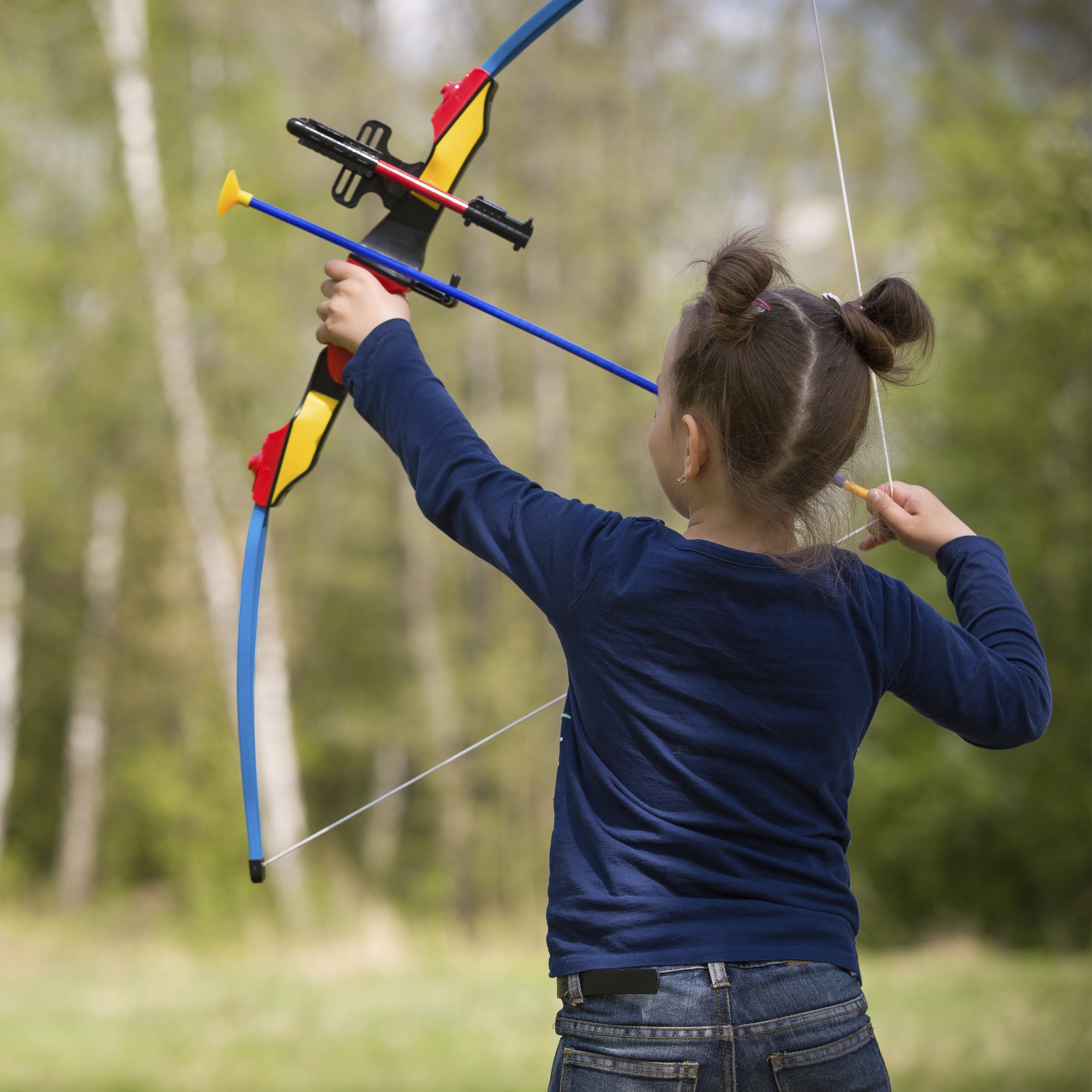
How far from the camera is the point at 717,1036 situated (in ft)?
2.97

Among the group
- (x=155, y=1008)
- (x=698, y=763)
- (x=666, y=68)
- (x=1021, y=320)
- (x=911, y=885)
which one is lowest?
(x=698, y=763)

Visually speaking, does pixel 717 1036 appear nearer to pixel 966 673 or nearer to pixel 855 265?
pixel 966 673

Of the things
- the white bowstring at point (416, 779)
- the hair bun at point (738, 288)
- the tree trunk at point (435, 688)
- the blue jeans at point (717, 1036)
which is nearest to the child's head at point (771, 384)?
the hair bun at point (738, 288)

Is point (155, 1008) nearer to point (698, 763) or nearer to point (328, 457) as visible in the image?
point (698, 763)

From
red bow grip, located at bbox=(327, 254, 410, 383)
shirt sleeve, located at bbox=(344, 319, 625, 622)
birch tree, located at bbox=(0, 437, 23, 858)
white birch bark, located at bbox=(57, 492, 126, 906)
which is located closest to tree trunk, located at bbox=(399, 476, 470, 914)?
white birch bark, located at bbox=(57, 492, 126, 906)

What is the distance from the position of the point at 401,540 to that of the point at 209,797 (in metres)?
3.26

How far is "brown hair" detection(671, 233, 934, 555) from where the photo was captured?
38.0 inches

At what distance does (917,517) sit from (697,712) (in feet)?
1.24

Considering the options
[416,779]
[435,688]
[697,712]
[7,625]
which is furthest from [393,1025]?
[435,688]

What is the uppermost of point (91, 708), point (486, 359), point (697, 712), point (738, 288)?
point (486, 359)

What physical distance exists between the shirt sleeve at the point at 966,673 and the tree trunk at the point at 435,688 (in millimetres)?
9912

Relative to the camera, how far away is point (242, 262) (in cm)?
880

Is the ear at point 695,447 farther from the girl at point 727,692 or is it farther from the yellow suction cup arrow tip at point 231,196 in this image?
the yellow suction cup arrow tip at point 231,196

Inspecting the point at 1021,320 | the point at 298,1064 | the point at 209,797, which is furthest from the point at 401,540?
the point at 298,1064
